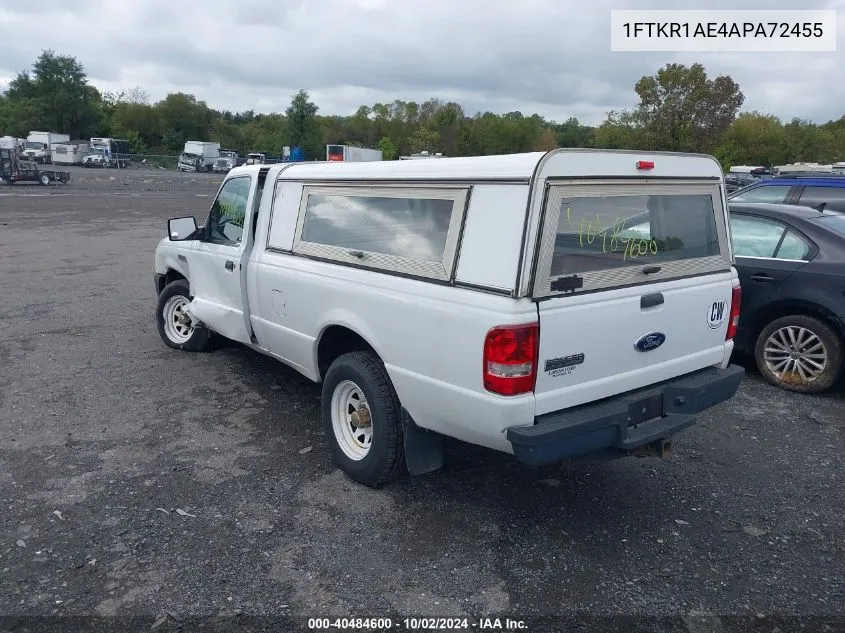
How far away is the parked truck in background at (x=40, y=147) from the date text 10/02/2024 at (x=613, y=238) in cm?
6206

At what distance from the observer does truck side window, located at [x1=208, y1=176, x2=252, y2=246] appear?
5602mm

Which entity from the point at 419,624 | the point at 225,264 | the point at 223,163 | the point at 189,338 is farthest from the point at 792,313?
the point at 223,163

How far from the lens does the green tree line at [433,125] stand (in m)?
36.1

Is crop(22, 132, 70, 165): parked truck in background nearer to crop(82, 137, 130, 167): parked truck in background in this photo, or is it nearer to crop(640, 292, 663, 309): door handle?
crop(82, 137, 130, 167): parked truck in background

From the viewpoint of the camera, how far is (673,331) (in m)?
3.88

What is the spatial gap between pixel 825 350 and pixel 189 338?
587 cm

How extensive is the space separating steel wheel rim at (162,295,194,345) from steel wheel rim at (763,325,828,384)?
5499 millimetres

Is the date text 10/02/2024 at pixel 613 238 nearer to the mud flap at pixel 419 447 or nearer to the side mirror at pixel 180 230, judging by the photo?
the mud flap at pixel 419 447

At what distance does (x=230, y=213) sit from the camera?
5.80m

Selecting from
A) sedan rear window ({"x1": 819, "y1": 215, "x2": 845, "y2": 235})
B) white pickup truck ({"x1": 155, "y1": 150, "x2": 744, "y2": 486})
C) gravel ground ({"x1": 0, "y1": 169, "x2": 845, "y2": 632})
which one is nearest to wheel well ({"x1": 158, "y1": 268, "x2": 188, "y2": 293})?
gravel ground ({"x1": 0, "y1": 169, "x2": 845, "y2": 632})

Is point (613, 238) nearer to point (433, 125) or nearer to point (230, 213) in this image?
point (230, 213)

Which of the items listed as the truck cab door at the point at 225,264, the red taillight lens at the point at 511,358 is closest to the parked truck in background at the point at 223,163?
the truck cab door at the point at 225,264

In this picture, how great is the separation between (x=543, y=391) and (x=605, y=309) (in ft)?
1.83

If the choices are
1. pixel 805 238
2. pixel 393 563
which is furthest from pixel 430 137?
pixel 393 563
